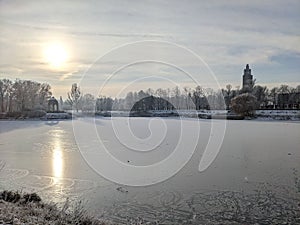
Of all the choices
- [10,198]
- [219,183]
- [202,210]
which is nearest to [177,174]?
[219,183]

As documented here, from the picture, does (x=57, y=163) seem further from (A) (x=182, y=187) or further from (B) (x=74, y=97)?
(B) (x=74, y=97)

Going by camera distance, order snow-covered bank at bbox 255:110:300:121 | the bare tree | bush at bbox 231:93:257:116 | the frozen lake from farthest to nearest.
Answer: the bare tree
bush at bbox 231:93:257:116
snow-covered bank at bbox 255:110:300:121
the frozen lake

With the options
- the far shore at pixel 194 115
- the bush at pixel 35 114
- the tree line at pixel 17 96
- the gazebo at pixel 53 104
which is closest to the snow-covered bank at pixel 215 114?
the far shore at pixel 194 115

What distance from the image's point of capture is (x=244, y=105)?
4447 centimetres

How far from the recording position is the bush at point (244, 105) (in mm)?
44344

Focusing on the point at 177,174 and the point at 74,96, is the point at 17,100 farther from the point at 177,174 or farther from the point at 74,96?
the point at 177,174

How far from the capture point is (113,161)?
1263 centimetres

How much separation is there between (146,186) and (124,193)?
34.9 inches

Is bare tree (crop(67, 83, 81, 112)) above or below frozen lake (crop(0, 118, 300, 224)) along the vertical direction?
above

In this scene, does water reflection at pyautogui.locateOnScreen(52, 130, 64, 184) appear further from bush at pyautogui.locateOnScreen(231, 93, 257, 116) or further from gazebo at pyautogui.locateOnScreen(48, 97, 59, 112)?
gazebo at pyautogui.locateOnScreen(48, 97, 59, 112)

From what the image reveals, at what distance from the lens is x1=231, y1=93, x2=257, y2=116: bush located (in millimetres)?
44344

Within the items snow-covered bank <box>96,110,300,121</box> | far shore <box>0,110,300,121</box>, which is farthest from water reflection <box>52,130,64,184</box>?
snow-covered bank <box>96,110,300,121</box>

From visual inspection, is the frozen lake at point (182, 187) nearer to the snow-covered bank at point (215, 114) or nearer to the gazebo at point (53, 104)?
the snow-covered bank at point (215, 114)

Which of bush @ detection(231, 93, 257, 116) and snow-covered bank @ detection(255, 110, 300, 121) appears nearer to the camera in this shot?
snow-covered bank @ detection(255, 110, 300, 121)
